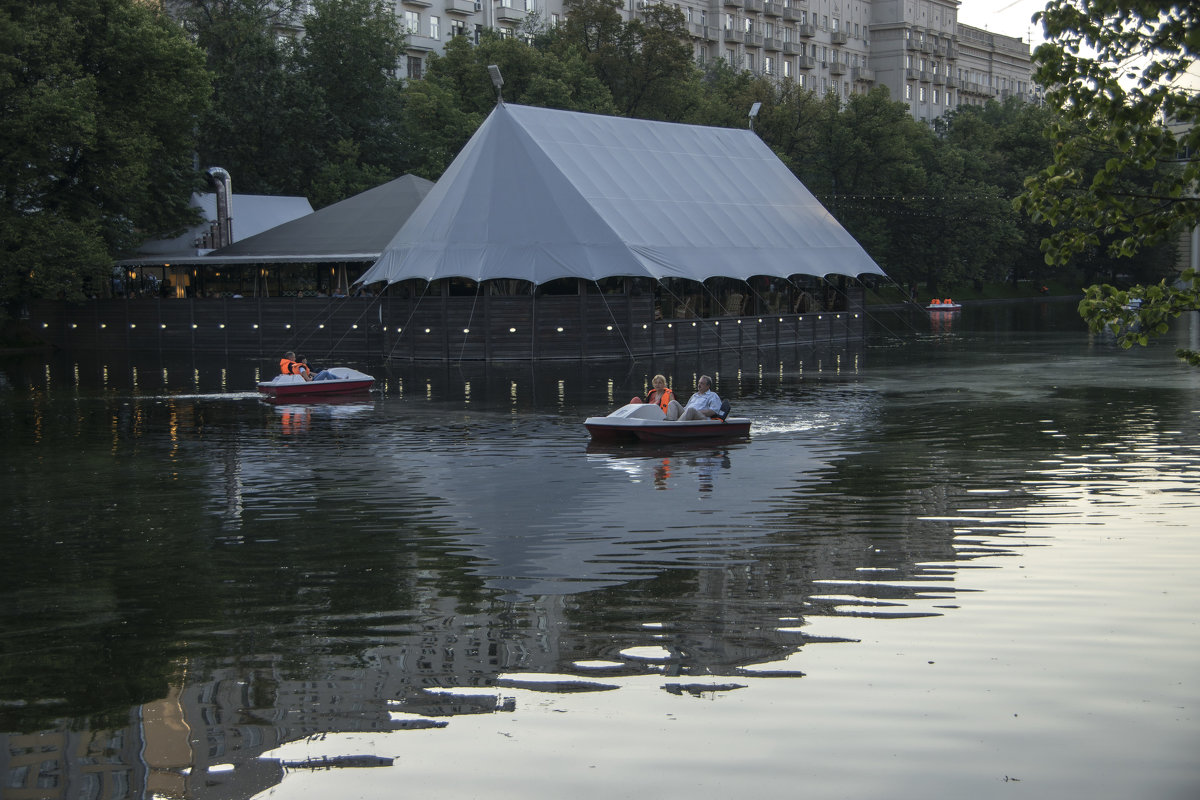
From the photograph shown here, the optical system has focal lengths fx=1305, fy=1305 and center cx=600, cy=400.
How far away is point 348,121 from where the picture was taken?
247ft

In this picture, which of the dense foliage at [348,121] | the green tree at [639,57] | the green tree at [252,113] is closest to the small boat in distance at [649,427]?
the dense foliage at [348,121]

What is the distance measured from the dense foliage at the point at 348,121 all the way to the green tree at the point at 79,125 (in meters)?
0.10

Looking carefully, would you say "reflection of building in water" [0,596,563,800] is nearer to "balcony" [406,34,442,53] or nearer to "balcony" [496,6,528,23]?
"balcony" [406,34,442,53]

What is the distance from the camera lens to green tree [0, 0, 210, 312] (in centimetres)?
5259

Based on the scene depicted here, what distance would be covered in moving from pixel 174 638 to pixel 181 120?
53379 mm

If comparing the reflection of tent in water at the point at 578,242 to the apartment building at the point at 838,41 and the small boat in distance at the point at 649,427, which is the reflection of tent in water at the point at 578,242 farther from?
the apartment building at the point at 838,41

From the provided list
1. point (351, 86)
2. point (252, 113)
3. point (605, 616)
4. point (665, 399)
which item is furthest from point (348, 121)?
point (605, 616)

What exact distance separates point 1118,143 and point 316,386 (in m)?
27.7

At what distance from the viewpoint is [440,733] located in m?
8.63

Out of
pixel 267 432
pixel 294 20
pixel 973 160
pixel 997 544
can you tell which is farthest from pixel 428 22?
pixel 997 544

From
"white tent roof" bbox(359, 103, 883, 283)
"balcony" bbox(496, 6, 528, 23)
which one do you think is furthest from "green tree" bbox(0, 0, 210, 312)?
"balcony" bbox(496, 6, 528, 23)

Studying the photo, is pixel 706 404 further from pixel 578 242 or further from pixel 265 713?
pixel 578 242

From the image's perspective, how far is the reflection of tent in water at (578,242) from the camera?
4591cm

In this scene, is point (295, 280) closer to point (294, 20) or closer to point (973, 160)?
point (294, 20)
